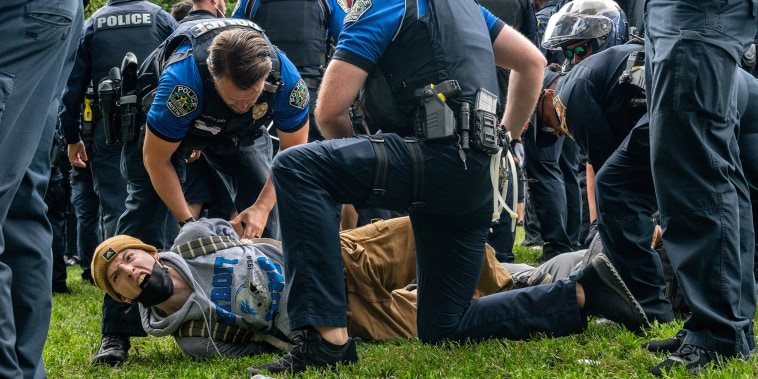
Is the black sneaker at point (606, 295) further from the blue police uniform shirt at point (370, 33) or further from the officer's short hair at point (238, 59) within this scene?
the officer's short hair at point (238, 59)

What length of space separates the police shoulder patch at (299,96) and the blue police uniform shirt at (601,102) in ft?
4.61

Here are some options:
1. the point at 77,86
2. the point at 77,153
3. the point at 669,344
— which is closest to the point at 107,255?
the point at 77,86

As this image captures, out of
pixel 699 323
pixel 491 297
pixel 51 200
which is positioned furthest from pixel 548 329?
pixel 51 200

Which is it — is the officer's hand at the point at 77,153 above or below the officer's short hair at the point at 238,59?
below

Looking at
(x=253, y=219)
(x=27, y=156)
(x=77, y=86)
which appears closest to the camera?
(x=27, y=156)

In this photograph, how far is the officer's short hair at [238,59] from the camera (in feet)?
11.2

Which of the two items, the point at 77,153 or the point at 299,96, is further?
the point at 77,153

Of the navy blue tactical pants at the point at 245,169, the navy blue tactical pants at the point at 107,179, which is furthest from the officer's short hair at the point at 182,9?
the navy blue tactical pants at the point at 245,169

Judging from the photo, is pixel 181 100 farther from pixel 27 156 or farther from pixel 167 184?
pixel 27 156

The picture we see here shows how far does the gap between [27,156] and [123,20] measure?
9.44 ft

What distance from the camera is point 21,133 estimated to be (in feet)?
7.27

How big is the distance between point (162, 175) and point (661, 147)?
Result: 2396mm

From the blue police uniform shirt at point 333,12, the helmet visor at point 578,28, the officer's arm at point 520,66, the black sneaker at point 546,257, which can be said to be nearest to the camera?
the officer's arm at point 520,66

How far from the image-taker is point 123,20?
15.9 feet
